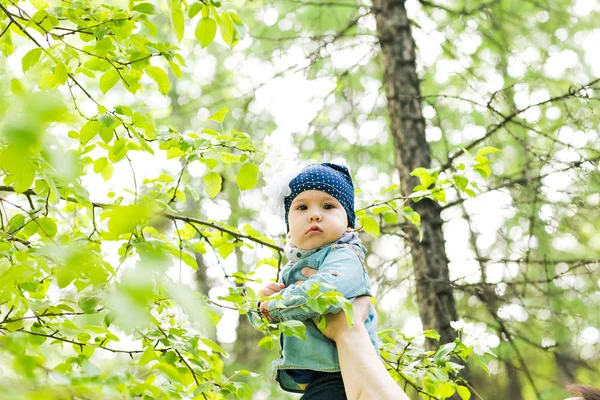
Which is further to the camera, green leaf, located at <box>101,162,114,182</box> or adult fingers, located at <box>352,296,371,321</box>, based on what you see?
green leaf, located at <box>101,162,114,182</box>

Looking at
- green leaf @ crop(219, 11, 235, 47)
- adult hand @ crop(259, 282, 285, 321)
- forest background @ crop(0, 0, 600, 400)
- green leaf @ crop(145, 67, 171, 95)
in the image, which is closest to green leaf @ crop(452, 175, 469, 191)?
forest background @ crop(0, 0, 600, 400)

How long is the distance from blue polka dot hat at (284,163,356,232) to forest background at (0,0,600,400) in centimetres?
9

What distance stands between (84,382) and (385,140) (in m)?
3.63

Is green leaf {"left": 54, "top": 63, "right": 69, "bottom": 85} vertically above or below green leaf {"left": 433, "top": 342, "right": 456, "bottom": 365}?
above

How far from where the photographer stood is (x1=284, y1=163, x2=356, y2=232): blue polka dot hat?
2014 mm

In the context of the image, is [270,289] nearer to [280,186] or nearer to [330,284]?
[330,284]

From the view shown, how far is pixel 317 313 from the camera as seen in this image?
168 centimetres

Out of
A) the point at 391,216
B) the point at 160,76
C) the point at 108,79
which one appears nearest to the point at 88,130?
the point at 108,79

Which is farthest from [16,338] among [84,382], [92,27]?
[92,27]

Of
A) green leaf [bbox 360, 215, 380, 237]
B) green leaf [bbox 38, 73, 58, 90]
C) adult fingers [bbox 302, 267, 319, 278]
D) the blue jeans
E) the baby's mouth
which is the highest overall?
green leaf [bbox 38, 73, 58, 90]

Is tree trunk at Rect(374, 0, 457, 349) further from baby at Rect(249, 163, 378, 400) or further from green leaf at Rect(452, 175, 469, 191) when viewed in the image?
baby at Rect(249, 163, 378, 400)

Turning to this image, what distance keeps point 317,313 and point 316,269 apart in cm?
28

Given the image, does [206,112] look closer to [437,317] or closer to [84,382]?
[437,317]

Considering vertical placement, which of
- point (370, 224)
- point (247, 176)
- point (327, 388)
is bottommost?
Answer: point (327, 388)
